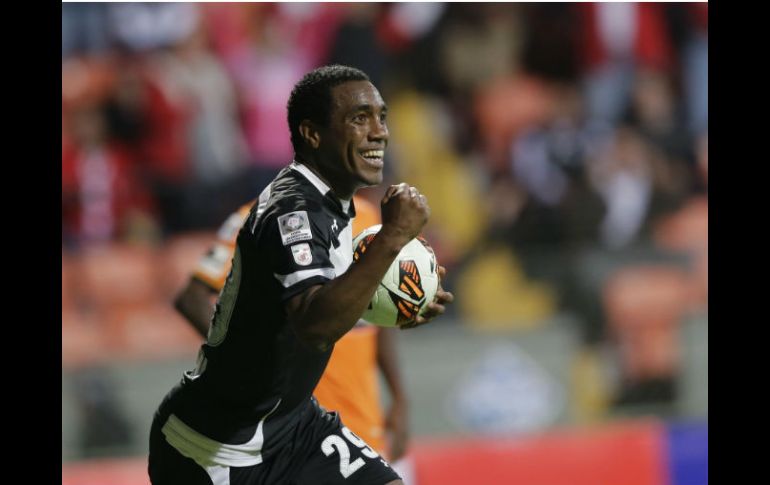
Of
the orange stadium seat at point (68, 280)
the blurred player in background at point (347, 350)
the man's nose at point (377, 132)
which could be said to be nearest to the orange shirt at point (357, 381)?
the blurred player in background at point (347, 350)

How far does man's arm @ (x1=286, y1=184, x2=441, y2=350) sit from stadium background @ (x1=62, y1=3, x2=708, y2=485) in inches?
176

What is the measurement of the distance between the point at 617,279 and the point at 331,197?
5.49 metres

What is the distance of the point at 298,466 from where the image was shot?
4.16m

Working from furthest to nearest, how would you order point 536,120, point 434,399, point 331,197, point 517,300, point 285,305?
point 536,120
point 517,300
point 434,399
point 331,197
point 285,305

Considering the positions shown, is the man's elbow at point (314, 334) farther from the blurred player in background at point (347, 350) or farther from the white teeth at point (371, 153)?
the blurred player in background at point (347, 350)

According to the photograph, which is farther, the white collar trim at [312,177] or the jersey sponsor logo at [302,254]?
the white collar trim at [312,177]

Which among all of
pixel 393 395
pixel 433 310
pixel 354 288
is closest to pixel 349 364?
pixel 393 395

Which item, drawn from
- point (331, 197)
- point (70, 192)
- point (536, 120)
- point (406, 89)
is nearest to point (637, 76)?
point (536, 120)

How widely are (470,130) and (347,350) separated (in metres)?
5.00

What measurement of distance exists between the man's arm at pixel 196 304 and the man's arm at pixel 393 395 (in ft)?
2.74

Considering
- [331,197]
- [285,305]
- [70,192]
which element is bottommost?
[285,305]

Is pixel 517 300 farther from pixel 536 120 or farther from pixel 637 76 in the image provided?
pixel 637 76

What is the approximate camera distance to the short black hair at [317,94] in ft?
13.0

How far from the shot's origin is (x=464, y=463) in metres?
7.77
